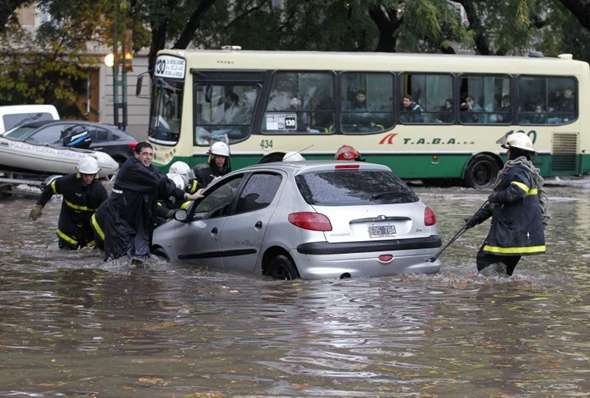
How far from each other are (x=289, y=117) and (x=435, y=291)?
14900 millimetres

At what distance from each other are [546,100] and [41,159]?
36.7ft

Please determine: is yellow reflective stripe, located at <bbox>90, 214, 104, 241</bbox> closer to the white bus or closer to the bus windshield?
the white bus

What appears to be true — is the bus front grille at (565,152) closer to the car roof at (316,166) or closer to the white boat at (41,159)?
the white boat at (41,159)

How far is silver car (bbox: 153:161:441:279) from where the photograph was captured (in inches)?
454

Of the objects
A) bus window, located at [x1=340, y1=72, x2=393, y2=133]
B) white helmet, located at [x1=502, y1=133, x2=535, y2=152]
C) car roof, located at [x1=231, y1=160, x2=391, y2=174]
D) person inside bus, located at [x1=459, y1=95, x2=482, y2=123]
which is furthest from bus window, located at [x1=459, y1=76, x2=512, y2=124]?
white helmet, located at [x1=502, y1=133, x2=535, y2=152]

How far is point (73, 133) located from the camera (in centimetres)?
2641

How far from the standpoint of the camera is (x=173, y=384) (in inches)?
293

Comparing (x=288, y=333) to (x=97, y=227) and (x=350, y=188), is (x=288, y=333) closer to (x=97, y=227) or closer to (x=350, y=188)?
(x=350, y=188)

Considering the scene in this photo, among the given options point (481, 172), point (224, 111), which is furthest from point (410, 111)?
point (224, 111)

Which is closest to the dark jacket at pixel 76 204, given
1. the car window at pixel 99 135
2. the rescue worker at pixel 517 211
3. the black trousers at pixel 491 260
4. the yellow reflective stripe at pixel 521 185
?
the black trousers at pixel 491 260

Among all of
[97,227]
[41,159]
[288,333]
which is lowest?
[288,333]

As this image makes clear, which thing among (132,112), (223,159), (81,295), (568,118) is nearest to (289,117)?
(568,118)

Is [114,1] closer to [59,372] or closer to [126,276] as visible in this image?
[126,276]

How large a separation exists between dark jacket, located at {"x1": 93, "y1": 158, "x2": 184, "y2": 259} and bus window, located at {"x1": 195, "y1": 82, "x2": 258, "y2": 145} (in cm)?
1176
